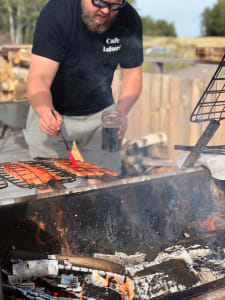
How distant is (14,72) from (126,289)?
5838 mm

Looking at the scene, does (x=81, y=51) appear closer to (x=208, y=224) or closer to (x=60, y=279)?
(x=208, y=224)

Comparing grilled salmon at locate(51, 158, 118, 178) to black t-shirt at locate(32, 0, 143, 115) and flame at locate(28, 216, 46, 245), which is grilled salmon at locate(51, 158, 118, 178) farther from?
black t-shirt at locate(32, 0, 143, 115)

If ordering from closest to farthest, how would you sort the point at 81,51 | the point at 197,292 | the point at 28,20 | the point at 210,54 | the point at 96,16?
the point at 197,292
the point at 96,16
the point at 81,51
the point at 210,54
the point at 28,20

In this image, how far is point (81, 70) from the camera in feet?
11.1

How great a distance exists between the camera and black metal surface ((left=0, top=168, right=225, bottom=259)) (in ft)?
6.79

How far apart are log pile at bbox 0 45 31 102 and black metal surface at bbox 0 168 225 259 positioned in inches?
187

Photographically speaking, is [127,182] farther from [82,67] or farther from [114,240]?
[82,67]

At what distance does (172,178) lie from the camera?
2420 mm

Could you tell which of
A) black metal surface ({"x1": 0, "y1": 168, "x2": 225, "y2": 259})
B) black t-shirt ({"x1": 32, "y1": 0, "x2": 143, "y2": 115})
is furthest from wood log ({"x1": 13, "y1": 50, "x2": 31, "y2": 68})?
black metal surface ({"x1": 0, "y1": 168, "x2": 225, "y2": 259})

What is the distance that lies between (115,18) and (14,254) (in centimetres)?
219

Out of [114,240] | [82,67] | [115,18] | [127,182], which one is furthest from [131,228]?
[115,18]

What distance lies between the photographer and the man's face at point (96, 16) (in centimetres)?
298

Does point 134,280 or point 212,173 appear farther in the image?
point 212,173

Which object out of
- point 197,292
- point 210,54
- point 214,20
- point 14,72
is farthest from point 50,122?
point 214,20
